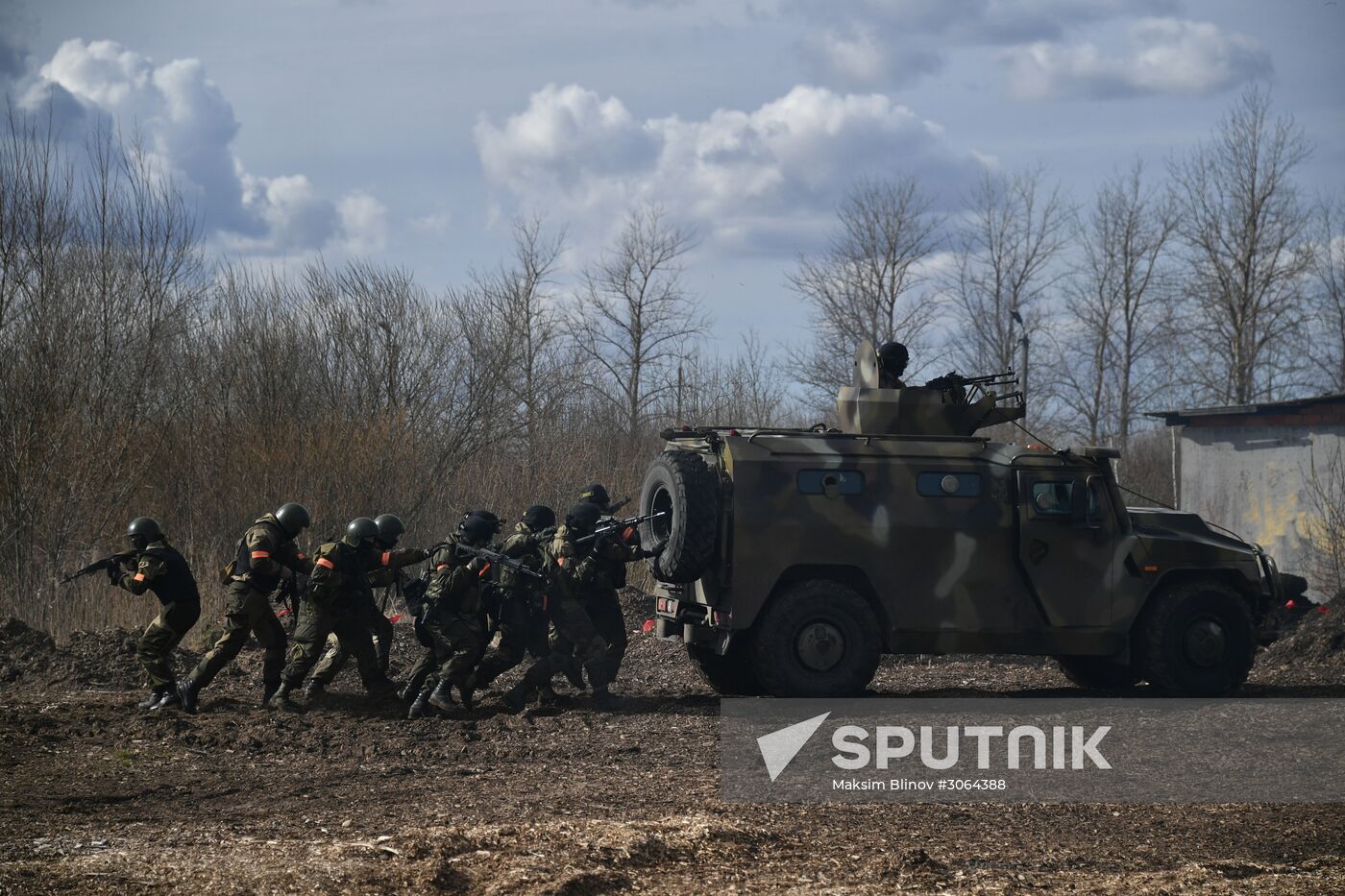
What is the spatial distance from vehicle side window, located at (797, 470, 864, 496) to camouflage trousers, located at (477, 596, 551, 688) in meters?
2.33

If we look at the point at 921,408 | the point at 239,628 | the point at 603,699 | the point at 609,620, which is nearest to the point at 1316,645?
the point at 921,408

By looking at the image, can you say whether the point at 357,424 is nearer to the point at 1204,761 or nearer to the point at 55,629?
the point at 55,629

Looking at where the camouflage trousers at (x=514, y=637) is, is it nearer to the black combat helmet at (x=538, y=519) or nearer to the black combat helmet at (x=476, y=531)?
the black combat helmet at (x=476, y=531)

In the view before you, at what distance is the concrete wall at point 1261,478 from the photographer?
20.3 metres

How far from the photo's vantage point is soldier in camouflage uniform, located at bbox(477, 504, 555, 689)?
10633mm

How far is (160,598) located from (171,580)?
0.16 meters

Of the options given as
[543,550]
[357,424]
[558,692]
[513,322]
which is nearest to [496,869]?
[543,550]

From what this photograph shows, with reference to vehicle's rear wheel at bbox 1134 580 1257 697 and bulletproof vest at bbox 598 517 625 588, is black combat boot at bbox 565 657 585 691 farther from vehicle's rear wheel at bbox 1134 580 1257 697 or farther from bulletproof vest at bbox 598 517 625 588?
vehicle's rear wheel at bbox 1134 580 1257 697

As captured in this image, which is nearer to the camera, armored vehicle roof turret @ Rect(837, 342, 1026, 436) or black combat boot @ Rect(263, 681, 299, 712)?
black combat boot @ Rect(263, 681, 299, 712)

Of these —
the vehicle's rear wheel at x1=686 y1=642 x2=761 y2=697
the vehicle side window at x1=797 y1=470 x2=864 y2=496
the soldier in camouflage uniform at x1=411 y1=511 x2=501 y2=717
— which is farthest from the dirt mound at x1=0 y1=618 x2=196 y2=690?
the vehicle side window at x1=797 y1=470 x2=864 y2=496

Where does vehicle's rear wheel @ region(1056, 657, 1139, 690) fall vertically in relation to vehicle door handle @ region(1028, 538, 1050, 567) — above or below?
below

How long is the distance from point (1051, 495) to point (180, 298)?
13.1 meters

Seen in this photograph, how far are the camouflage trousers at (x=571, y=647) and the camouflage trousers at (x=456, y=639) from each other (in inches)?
18.5

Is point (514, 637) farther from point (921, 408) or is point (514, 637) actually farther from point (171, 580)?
point (921, 408)
